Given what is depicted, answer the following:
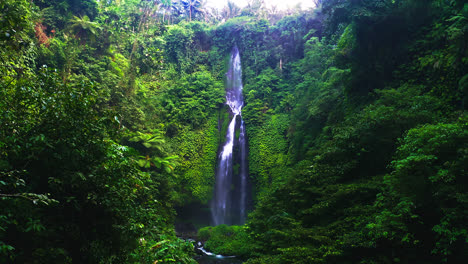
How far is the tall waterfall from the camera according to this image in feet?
62.1

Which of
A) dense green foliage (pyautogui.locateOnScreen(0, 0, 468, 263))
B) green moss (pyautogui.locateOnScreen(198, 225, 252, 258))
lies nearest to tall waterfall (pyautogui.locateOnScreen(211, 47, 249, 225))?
green moss (pyautogui.locateOnScreen(198, 225, 252, 258))

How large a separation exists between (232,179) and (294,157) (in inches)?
276

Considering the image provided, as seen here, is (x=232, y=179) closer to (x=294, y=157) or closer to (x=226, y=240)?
(x=226, y=240)

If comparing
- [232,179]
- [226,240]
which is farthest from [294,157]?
[232,179]

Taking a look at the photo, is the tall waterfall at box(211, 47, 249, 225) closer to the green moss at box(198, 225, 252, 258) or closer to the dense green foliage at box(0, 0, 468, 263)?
the green moss at box(198, 225, 252, 258)

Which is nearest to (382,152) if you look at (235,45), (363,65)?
(363,65)

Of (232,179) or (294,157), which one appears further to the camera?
(232,179)

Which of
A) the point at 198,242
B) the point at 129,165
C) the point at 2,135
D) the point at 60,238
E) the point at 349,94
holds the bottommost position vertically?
the point at 198,242

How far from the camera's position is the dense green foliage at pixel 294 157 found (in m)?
3.74

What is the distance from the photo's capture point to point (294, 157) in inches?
551

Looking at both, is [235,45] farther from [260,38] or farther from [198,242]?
[198,242]

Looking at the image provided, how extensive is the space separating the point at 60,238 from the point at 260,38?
2513 cm

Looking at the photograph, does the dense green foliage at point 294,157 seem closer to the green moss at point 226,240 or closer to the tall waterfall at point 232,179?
the green moss at point 226,240

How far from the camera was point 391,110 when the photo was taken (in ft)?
21.1
